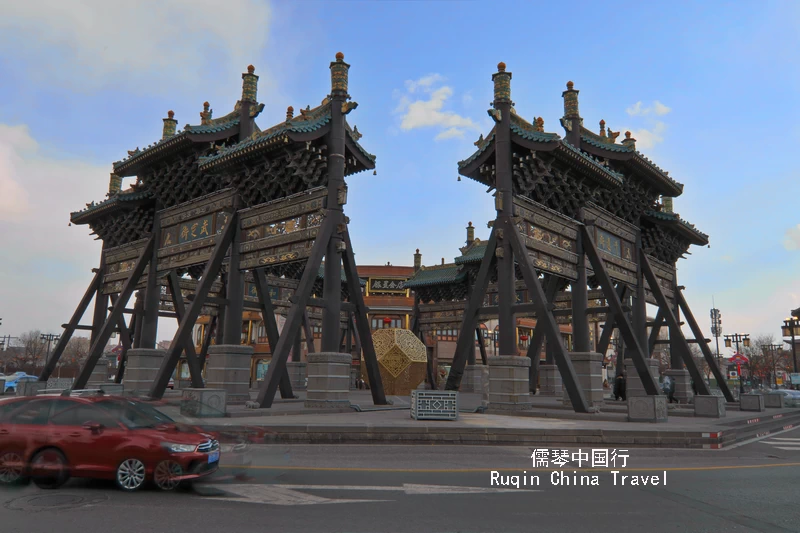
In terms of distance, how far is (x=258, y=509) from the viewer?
5699 mm

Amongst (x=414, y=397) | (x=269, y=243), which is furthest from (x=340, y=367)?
(x=269, y=243)

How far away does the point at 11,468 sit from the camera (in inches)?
264

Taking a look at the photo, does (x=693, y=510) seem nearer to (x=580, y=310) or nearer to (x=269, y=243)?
(x=580, y=310)

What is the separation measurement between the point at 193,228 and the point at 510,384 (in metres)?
12.3

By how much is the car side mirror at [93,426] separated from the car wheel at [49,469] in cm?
44

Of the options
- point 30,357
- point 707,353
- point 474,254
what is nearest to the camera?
point 707,353

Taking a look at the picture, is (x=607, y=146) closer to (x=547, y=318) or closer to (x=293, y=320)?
(x=547, y=318)

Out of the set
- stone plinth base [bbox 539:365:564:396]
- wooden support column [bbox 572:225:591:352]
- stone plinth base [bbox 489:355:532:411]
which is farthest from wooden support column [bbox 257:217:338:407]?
stone plinth base [bbox 539:365:564:396]

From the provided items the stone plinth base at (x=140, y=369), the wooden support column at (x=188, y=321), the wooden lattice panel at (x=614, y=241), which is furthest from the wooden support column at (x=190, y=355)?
the wooden lattice panel at (x=614, y=241)

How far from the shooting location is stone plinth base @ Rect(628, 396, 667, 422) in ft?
A: 43.8

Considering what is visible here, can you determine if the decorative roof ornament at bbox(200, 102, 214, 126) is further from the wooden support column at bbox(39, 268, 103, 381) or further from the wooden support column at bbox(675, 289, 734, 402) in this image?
the wooden support column at bbox(675, 289, 734, 402)

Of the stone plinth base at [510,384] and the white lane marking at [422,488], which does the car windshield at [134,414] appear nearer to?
the white lane marking at [422,488]

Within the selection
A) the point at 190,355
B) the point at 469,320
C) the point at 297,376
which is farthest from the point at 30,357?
the point at 469,320

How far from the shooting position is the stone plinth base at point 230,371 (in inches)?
653
